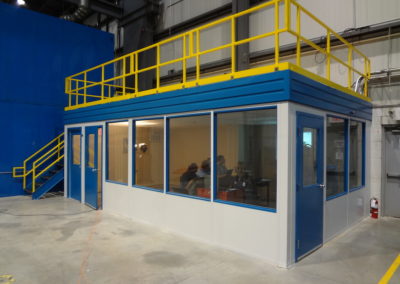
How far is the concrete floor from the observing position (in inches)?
177

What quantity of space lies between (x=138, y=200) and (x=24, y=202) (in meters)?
5.00

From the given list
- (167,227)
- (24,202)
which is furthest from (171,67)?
(167,227)

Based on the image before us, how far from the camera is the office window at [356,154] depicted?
7793mm

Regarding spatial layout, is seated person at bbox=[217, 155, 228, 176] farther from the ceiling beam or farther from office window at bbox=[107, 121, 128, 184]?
the ceiling beam

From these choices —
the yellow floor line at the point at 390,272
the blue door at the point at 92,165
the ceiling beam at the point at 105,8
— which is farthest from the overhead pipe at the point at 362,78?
the ceiling beam at the point at 105,8

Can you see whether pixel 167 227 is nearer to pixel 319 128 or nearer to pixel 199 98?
pixel 199 98

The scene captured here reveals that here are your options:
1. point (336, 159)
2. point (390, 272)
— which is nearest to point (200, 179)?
point (336, 159)

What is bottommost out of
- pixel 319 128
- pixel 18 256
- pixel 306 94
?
pixel 18 256

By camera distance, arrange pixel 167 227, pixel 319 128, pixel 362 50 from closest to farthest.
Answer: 1. pixel 319 128
2. pixel 167 227
3. pixel 362 50

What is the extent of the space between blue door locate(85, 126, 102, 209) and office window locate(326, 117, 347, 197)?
6.27 m

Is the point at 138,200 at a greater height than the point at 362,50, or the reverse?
the point at 362,50

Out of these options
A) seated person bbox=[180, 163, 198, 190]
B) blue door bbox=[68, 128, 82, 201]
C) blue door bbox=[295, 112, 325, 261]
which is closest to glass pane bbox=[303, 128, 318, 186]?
blue door bbox=[295, 112, 325, 261]

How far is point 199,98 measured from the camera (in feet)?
19.7

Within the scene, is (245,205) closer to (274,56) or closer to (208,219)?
(208,219)
